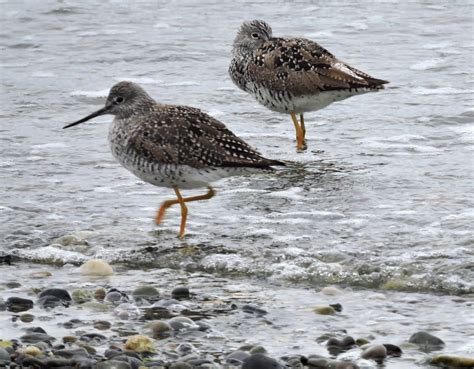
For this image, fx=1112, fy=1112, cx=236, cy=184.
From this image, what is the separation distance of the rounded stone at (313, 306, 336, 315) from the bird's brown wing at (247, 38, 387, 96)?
4843mm

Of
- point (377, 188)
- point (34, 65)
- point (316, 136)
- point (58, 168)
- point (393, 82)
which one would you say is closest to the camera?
point (377, 188)

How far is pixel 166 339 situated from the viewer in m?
6.87

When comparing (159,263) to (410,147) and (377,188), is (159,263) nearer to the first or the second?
(377,188)

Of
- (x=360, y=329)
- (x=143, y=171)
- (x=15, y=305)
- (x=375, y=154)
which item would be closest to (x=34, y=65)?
(x=375, y=154)

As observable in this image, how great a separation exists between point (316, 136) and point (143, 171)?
391cm

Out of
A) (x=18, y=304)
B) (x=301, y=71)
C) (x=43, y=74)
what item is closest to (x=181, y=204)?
(x=18, y=304)

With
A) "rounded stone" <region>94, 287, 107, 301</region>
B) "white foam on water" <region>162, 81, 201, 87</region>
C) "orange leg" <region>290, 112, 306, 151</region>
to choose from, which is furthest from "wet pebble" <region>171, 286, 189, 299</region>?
"white foam on water" <region>162, 81, 201, 87</region>

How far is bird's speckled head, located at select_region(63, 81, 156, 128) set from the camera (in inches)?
386

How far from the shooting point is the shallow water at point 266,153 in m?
8.78

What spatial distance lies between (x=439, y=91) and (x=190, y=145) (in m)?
5.63

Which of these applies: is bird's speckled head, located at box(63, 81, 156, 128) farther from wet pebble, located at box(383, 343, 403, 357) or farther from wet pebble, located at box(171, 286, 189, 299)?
wet pebble, located at box(383, 343, 403, 357)

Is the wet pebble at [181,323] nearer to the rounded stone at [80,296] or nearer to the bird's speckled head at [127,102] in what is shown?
the rounded stone at [80,296]

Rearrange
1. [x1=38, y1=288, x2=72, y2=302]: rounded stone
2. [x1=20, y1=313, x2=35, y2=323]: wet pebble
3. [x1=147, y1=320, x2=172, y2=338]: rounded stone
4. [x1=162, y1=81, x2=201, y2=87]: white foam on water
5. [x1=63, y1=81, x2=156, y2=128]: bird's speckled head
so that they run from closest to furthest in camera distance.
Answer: [x1=147, y1=320, x2=172, y2=338]: rounded stone, [x1=20, y1=313, x2=35, y2=323]: wet pebble, [x1=38, y1=288, x2=72, y2=302]: rounded stone, [x1=63, y1=81, x2=156, y2=128]: bird's speckled head, [x1=162, y1=81, x2=201, y2=87]: white foam on water

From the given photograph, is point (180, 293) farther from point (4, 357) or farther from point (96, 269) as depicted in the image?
point (4, 357)
